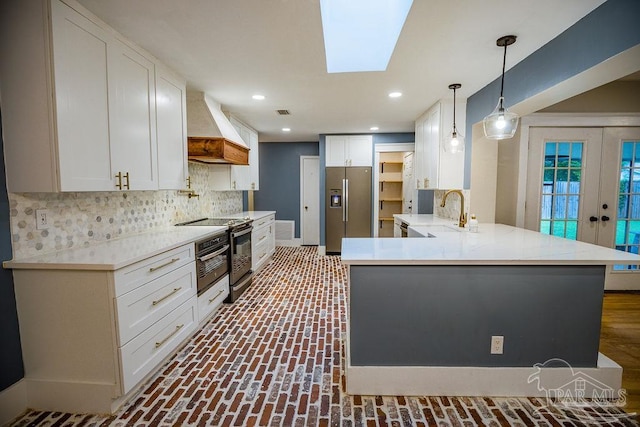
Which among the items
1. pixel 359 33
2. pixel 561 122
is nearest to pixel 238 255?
pixel 359 33

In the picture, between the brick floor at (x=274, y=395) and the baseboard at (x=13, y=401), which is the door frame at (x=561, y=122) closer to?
the brick floor at (x=274, y=395)

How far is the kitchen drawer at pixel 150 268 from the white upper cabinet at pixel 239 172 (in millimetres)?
1854

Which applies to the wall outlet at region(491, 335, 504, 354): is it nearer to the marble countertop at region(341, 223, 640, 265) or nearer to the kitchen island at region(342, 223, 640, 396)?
the kitchen island at region(342, 223, 640, 396)

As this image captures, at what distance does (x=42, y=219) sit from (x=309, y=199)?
5.06 metres

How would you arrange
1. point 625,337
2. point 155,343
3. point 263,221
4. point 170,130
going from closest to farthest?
point 155,343
point 625,337
point 170,130
point 263,221

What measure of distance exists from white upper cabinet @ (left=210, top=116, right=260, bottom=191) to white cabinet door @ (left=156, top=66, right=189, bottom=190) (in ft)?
3.65

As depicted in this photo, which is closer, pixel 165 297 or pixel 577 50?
pixel 577 50

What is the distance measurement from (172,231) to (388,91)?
2.72 metres

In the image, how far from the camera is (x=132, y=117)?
7.06ft

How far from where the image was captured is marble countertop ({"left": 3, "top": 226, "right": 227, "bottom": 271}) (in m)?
1.61

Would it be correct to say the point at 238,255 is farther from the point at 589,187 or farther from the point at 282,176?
the point at 589,187

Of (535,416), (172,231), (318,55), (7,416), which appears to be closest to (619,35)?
(318,55)

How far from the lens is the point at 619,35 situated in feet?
5.15

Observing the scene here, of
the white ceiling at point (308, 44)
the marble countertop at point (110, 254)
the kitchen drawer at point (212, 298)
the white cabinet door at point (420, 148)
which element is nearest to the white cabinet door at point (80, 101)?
the white ceiling at point (308, 44)
